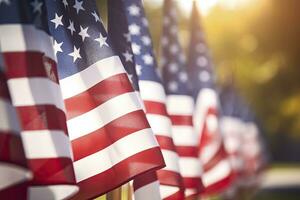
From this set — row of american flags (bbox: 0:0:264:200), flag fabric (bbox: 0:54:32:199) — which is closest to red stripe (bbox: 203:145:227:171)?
row of american flags (bbox: 0:0:264:200)

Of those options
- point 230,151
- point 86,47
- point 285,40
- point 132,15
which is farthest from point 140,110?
point 285,40

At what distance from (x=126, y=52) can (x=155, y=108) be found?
2.71 ft

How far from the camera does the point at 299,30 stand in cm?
4081

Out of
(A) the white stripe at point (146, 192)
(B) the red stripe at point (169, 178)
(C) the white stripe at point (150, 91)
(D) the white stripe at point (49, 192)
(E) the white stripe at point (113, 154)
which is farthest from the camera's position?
(C) the white stripe at point (150, 91)

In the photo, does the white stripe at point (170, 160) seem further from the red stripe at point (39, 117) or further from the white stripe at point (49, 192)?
the red stripe at point (39, 117)

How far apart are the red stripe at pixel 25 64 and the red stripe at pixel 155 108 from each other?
8.28 ft

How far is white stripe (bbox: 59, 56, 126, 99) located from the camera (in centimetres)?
640

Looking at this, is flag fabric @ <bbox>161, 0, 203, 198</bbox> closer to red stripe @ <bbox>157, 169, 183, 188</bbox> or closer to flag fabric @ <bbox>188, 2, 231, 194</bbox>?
red stripe @ <bbox>157, 169, 183, 188</bbox>

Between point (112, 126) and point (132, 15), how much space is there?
6.23 ft

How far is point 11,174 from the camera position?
15.3 ft

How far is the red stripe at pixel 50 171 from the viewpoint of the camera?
17.3 feet

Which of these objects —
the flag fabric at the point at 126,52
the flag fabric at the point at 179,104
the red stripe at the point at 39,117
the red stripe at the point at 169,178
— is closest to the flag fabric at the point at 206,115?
the flag fabric at the point at 179,104

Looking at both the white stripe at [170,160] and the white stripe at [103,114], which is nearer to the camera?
the white stripe at [103,114]

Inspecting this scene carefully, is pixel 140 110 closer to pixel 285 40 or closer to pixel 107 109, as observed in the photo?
pixel 107 109
